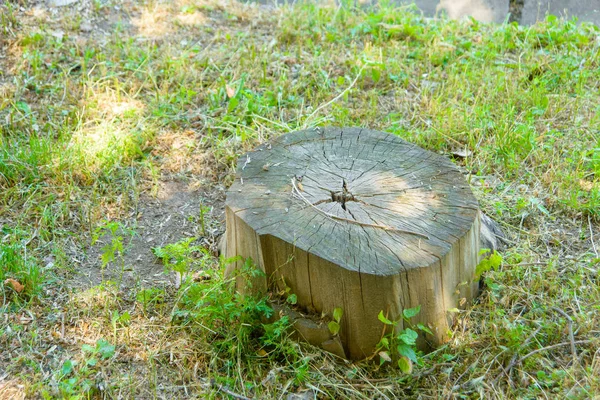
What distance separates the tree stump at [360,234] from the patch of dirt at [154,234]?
26.6 inches

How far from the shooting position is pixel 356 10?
22.4ft

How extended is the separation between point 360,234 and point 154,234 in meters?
1.66

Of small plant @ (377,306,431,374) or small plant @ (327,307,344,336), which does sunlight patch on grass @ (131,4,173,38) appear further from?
small plant @ (377,306,431,374)

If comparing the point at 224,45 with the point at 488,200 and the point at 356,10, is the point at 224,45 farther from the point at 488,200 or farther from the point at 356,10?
the point at 488,200

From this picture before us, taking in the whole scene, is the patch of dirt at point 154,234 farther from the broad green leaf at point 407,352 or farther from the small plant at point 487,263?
the small plant at point 487,263

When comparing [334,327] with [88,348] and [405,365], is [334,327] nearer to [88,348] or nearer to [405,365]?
[405,365]

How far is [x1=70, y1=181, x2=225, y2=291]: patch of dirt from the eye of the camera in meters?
3.65

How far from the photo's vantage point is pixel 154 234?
13.2 ft

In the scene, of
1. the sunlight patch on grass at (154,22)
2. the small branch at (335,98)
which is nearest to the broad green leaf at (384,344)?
the small branch at (335,98)

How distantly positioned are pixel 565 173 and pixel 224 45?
10.7 feet

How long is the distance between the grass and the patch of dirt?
0.10 metres

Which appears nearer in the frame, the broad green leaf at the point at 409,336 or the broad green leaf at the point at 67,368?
the broad green leaf at the point at 409,336

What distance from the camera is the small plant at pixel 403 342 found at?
2777 mm

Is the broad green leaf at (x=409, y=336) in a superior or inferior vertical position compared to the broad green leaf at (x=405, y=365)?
superior
